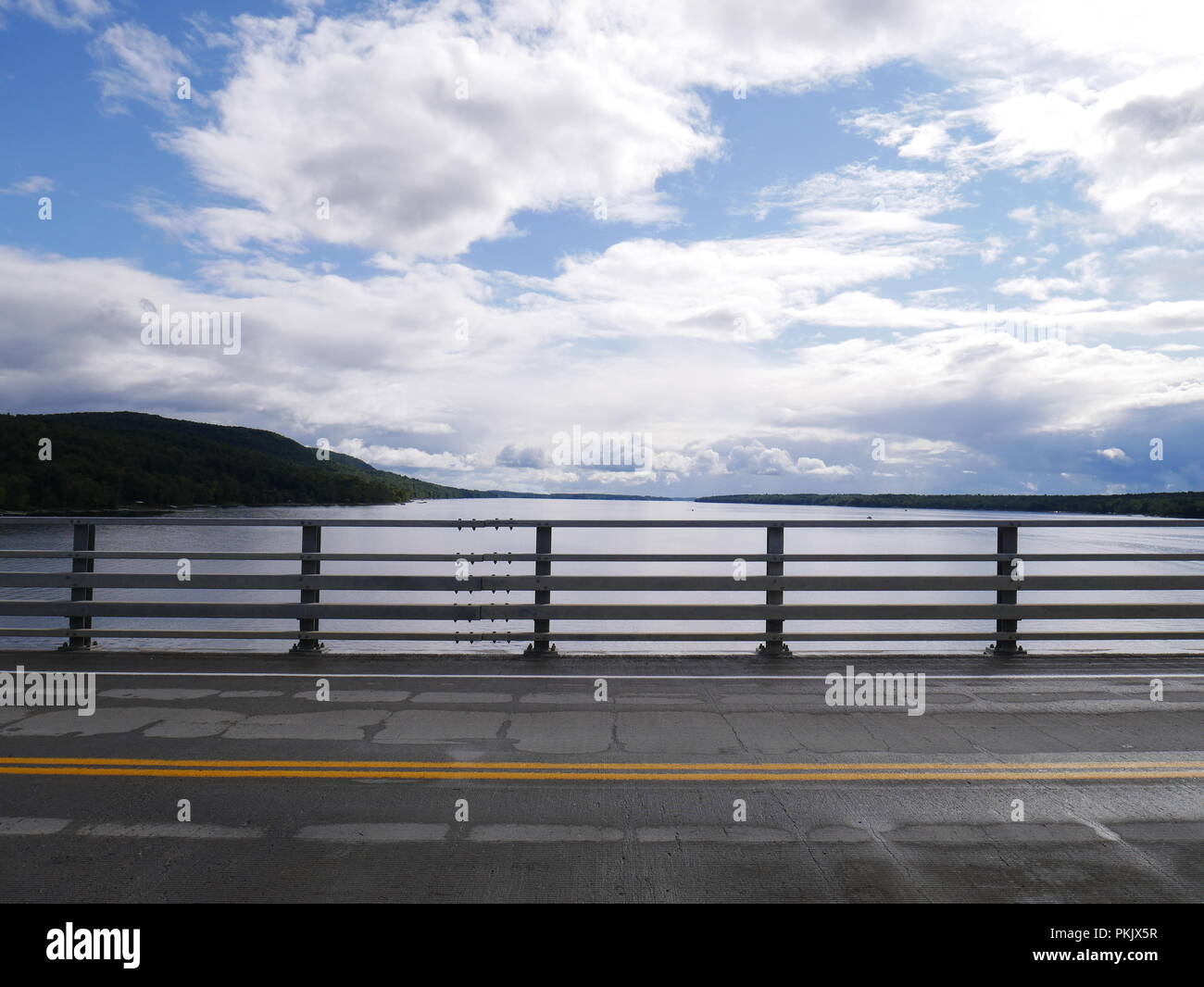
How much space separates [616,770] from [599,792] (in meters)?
0.40

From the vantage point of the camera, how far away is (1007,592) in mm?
9289

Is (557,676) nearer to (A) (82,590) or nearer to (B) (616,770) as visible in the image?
(B) (616,770)

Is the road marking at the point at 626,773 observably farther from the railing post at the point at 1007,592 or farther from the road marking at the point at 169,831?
the railing post at the point at 1007,592

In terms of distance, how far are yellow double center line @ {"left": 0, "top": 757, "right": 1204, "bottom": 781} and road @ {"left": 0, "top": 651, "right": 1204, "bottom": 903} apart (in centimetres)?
2

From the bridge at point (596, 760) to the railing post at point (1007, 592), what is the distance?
44 mm

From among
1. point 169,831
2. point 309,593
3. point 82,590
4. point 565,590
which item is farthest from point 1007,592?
point 82,590

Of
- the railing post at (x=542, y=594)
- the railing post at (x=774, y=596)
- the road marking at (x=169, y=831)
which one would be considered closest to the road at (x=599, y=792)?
the road marking at (x=169, y=831)

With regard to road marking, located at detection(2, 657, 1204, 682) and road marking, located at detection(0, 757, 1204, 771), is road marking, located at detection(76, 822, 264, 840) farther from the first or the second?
road marking, located at detection(2, 657, 1204, 682)

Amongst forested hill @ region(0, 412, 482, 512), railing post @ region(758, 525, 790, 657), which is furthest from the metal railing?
forested hill @ region(0, 412, 482, 512)

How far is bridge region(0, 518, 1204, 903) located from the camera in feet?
12.5

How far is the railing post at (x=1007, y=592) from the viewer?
9141 mm

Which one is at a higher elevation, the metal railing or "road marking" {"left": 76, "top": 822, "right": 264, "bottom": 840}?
the metal railing
